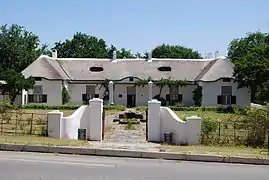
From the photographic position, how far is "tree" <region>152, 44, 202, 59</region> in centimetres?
9044

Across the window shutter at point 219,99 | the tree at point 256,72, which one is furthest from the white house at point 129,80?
the tree at point 256,72

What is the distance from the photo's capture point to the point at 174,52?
90562mm

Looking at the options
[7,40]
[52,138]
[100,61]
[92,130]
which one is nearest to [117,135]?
[92,130]

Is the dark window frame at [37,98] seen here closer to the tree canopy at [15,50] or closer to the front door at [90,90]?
the front door at [90,90]

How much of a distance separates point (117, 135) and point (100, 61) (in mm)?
34071

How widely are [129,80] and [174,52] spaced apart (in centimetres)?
4247

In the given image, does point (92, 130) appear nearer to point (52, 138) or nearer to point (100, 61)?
point (52, 138)

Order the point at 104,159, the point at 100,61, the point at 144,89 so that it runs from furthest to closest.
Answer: the point at 100,61 < the point at 144,89 < the point at 104,159

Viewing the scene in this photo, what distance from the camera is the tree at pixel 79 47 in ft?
287

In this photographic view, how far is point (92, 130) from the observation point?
18031 mm

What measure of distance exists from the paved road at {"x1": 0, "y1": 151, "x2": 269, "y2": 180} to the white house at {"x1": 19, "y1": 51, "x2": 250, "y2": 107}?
118 feet

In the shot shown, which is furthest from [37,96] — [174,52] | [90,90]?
[174,52]

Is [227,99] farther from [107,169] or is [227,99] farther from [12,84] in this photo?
[107,169]

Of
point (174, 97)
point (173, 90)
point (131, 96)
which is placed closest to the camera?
point (173, 90)
